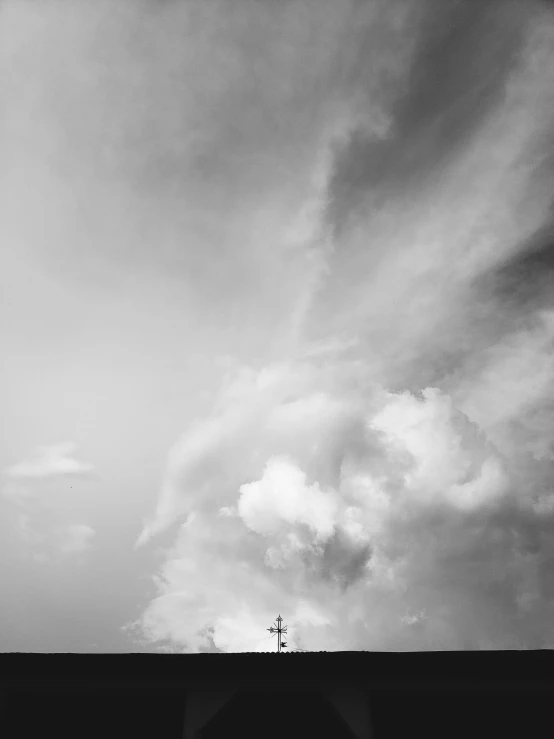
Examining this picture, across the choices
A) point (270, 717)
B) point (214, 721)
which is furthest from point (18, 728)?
point (270, 717)

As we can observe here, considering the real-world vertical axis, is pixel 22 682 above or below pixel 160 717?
above

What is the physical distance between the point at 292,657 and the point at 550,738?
3949mm

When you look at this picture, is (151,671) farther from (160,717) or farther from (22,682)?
(22,682)

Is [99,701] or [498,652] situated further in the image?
[99,701]

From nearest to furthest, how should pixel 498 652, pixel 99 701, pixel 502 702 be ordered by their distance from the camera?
pixel 498 652 < pixel 502 702 < pixel 99 701

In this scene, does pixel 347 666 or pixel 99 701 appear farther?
pixel 99 701

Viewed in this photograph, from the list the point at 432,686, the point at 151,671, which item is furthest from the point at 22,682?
the point at 432,686

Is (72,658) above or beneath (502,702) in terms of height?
above

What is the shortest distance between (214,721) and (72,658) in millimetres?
2386

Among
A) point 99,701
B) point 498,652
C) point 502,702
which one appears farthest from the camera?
point 99,701

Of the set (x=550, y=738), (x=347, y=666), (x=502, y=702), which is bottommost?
(x=550, y=738)

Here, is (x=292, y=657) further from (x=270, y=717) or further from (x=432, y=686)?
(x=432, y=686)

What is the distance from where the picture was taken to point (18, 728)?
6539 mm

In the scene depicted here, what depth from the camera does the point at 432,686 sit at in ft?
20.7
